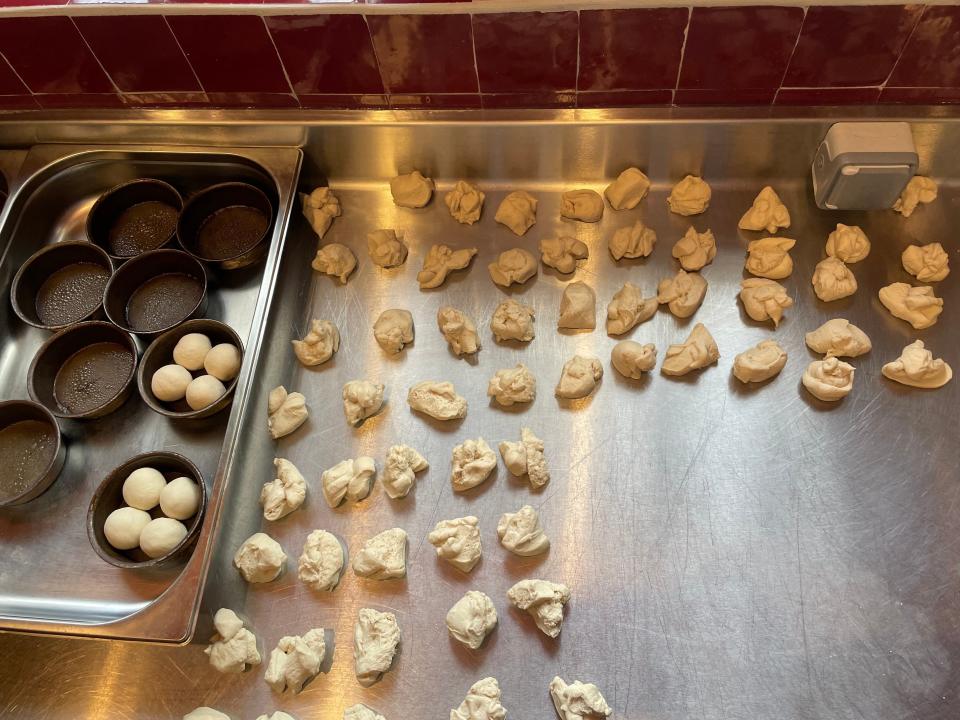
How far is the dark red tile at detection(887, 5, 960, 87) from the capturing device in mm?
1249

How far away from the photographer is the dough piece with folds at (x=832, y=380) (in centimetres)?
132

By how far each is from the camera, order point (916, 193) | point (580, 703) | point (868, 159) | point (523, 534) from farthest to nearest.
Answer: point (916, 193), point (868, 159), point (523, 534), point (580, 703)

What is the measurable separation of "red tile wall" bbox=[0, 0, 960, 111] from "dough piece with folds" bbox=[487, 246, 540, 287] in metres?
0.30

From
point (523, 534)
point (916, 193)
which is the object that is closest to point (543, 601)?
point (523, 534)

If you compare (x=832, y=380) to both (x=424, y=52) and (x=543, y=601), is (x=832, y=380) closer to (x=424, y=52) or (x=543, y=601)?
(x=543, y=601)

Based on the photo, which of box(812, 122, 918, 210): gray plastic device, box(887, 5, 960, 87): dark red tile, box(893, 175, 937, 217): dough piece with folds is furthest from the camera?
box(893, 175, 937, 217): dough piece with folds

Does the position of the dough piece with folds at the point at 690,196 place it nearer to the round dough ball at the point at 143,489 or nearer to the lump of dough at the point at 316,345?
the lump of dough at the point at 316,345

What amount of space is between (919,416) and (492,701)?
3.00 ft

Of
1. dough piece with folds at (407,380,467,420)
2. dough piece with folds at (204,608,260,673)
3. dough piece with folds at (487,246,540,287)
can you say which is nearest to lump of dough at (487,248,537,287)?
dough piece with folds at (487,246,540,287)

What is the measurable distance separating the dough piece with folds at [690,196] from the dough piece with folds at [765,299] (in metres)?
0.20

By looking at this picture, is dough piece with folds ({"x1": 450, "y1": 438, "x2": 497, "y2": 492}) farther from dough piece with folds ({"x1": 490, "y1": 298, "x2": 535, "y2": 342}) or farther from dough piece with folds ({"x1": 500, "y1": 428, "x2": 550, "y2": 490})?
dough piece with folds ({"x1": 490, "y1": 298, "x2": 535, "y2": 342})

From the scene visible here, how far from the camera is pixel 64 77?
1.50 metres

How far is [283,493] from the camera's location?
52.6 inches

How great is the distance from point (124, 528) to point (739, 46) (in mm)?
1398
